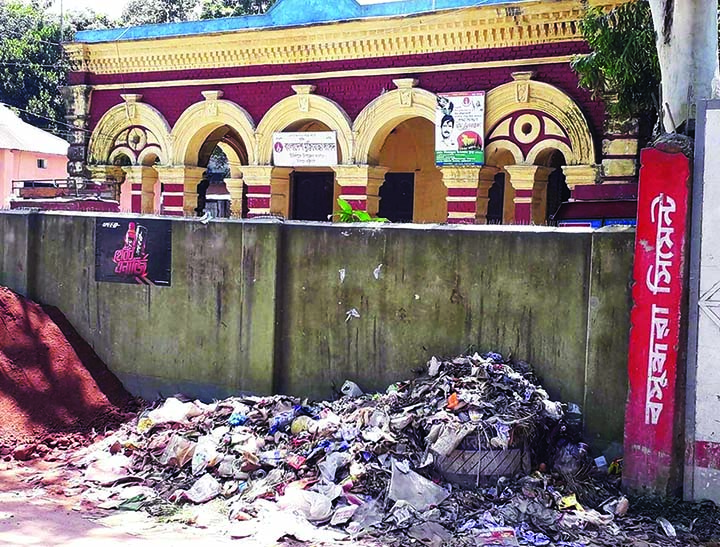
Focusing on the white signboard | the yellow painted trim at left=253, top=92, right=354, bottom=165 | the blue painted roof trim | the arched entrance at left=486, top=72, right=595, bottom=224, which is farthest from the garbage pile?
the white signboard

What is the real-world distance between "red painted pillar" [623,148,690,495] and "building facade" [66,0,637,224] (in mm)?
5582

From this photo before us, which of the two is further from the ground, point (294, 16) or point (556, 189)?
point (294, 16)

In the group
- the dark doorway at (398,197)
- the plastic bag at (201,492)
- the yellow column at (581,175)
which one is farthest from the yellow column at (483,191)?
the plastic bag at (201,492)

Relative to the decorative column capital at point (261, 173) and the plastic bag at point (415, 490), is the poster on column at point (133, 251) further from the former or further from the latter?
the decorative column capital at point (261, 173)

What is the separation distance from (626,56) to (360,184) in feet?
22.3

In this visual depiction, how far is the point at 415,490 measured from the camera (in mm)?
6555

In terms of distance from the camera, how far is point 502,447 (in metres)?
6.66

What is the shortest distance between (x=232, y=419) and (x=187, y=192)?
11644 mm

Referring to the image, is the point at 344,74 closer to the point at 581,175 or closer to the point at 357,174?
the point at 357,174

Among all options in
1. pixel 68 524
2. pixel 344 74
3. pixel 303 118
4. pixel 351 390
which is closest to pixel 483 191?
pixel 344 74

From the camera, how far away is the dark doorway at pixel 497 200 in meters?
18.4

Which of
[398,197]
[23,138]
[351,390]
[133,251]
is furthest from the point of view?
[23,138]

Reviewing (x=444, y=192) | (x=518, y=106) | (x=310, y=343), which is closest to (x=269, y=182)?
(x=444, y=192)

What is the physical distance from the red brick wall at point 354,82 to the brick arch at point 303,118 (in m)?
0.19
